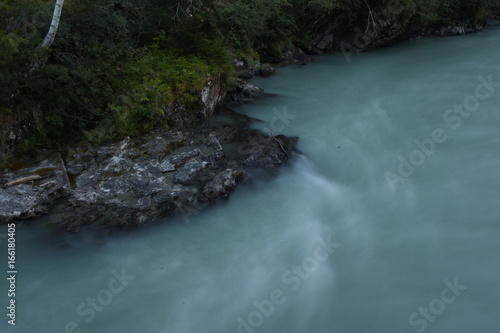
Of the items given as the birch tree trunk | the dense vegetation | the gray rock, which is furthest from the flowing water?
the birch tree trunk

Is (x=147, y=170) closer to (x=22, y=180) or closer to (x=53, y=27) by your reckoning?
(x=22, y=180)

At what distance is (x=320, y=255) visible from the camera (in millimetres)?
7875

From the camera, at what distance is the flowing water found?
6559 mm

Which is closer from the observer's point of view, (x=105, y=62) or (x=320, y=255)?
(x=320, y=255)

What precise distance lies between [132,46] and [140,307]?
8778 mm

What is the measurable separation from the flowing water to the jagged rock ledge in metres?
0.36

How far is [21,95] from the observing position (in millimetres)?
9039

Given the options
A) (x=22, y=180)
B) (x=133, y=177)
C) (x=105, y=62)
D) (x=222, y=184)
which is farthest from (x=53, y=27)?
(x=222, y=184)

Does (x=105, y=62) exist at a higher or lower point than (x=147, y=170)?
higher

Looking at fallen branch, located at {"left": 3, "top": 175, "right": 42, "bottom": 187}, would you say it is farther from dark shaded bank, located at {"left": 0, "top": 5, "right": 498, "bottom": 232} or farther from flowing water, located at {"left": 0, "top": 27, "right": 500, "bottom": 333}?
flowing water, located at {"left": 0, "top": 27, "right": 500, "bottom": 333}

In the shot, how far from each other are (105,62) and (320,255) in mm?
6998

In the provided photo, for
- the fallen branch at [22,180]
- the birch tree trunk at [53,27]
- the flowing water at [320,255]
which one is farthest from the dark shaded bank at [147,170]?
the birch tree trunk at [53,27]

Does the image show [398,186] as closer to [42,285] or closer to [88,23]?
[42,285]

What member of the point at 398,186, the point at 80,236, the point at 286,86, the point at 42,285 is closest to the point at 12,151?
the point at 80,236
